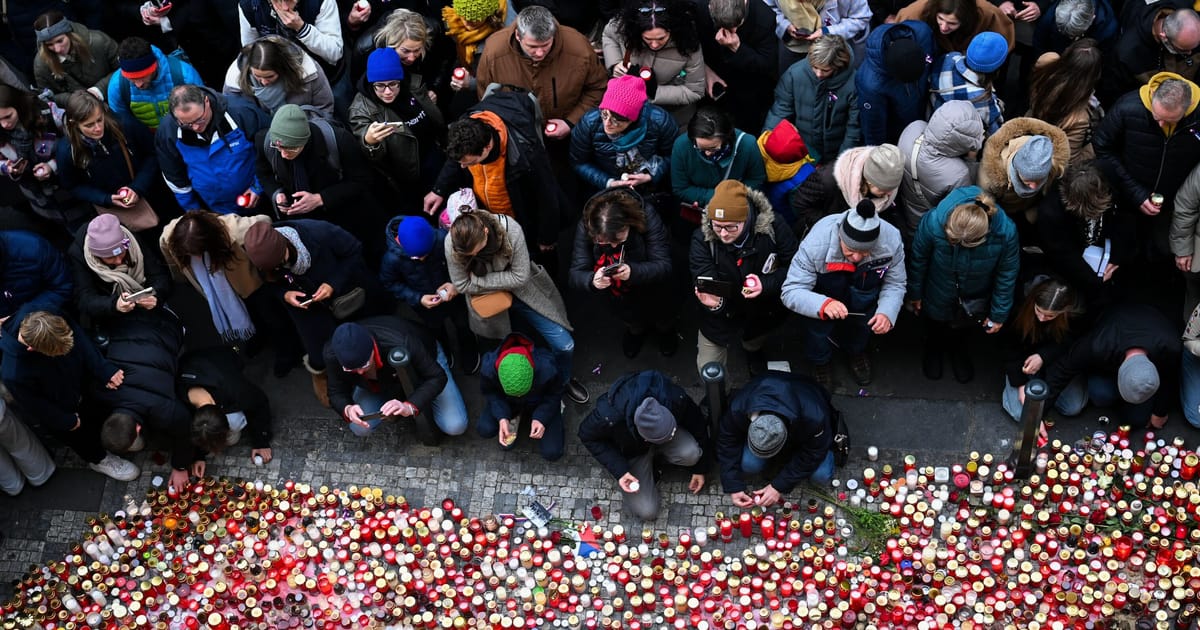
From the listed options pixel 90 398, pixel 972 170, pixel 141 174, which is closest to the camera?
pixel 972 170

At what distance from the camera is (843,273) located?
23.8 ft

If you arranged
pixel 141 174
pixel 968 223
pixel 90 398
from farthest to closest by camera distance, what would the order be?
1. pixel 141 174
2. pixel 90 398
3. pixel 968 223

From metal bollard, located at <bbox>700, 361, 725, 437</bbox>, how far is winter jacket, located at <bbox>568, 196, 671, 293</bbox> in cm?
69

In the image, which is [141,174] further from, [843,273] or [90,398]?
[843,273]

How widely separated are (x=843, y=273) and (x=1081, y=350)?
1.65m

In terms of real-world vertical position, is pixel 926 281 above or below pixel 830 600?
above

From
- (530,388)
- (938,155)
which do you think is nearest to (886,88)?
(938,155)

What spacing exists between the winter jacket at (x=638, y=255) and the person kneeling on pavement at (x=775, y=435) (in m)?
0.94

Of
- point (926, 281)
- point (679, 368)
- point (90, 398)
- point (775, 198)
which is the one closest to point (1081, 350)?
point (926, 281)

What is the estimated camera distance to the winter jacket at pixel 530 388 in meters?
7.72

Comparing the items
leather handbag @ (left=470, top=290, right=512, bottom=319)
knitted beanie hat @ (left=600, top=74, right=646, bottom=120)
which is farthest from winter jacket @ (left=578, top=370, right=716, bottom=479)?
knitted beanie hat @ (left=600, top=74, right=646, bottom=120)

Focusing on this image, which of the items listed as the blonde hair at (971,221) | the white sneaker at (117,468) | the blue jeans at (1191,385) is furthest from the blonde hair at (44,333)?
the blue jeans at (1191,385)

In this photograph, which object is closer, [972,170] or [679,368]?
[972,170]

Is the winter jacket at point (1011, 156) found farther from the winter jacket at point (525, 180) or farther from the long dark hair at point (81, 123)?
the long dark hair at point (81, 123)
